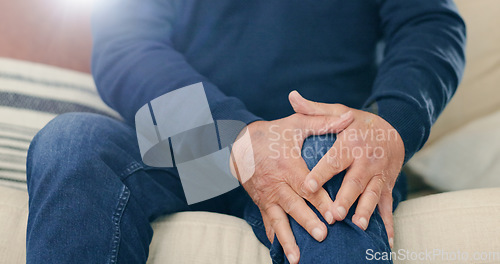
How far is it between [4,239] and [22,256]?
0.12 ft

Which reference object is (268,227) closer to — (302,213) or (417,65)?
(302,213)

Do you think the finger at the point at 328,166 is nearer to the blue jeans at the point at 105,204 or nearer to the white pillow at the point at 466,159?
the blue jeans at the point at 105,204

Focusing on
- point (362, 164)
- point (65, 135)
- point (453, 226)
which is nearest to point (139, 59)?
point (65, 135)

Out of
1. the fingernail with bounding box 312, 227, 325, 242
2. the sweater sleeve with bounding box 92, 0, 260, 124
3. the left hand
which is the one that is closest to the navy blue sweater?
the sweater sleeve with bounding box 92, 0, 260, 124

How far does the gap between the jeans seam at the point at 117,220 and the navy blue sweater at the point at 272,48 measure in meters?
0.23

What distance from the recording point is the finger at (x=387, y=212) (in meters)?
0.63

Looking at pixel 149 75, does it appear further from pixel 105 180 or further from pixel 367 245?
pixel 367 245

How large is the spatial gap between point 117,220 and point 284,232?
0.24 metres

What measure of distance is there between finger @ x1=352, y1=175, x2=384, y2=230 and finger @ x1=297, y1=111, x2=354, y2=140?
0.32 feet

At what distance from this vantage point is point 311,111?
0.71m

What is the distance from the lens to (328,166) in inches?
24.5

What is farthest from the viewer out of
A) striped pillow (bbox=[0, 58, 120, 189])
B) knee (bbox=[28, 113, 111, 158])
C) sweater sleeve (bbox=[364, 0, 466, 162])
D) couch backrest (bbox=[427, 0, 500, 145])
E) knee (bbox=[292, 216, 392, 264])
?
couch backrest (bbox=[427, 0, 500, 145])

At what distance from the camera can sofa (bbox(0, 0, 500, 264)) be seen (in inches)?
24.9

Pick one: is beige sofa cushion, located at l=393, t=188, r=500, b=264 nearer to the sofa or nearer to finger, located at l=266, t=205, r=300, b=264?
the sofa
